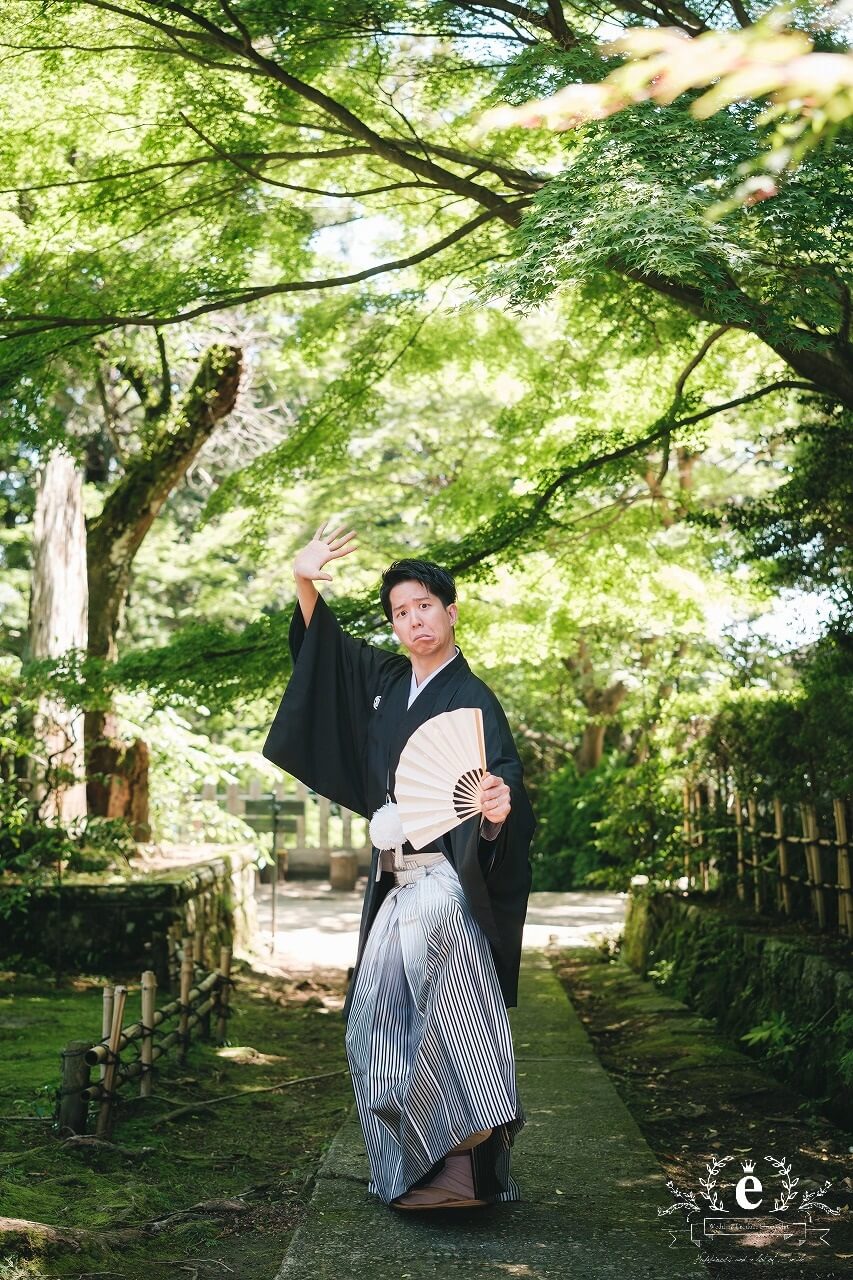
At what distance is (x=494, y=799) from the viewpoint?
3.13 meters

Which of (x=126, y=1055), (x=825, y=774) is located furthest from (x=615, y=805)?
(x=126, y=1055)

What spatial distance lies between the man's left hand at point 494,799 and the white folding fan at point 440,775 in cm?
2

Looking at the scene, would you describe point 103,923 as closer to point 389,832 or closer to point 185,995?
point 185,995

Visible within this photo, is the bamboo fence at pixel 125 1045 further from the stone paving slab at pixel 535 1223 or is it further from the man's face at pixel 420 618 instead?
the man's face at pixel 420 618

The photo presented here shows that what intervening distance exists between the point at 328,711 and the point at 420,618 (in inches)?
17.9

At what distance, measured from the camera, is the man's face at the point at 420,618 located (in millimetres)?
3570

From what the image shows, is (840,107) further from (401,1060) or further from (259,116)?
(259,116)

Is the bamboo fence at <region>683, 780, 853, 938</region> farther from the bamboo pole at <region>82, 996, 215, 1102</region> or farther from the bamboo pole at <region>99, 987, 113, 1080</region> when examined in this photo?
the bamboo pole at <region>99, 987, 113, 1080</region>

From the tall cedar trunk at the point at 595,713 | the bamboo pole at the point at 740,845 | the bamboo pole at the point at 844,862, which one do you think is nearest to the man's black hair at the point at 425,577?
the bamboo pole at the point at 844,862

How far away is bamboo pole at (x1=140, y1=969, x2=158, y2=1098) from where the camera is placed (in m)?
4.75

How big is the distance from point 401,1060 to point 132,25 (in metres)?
4.95

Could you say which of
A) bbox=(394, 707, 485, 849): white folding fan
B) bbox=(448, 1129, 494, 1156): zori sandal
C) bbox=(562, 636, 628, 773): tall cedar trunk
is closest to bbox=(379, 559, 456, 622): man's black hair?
bbox=(394, 707, 485, 849): white folding fan

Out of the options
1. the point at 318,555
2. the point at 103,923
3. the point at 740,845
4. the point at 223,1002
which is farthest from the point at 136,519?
the point at 318,555

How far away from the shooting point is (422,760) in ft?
10.8
